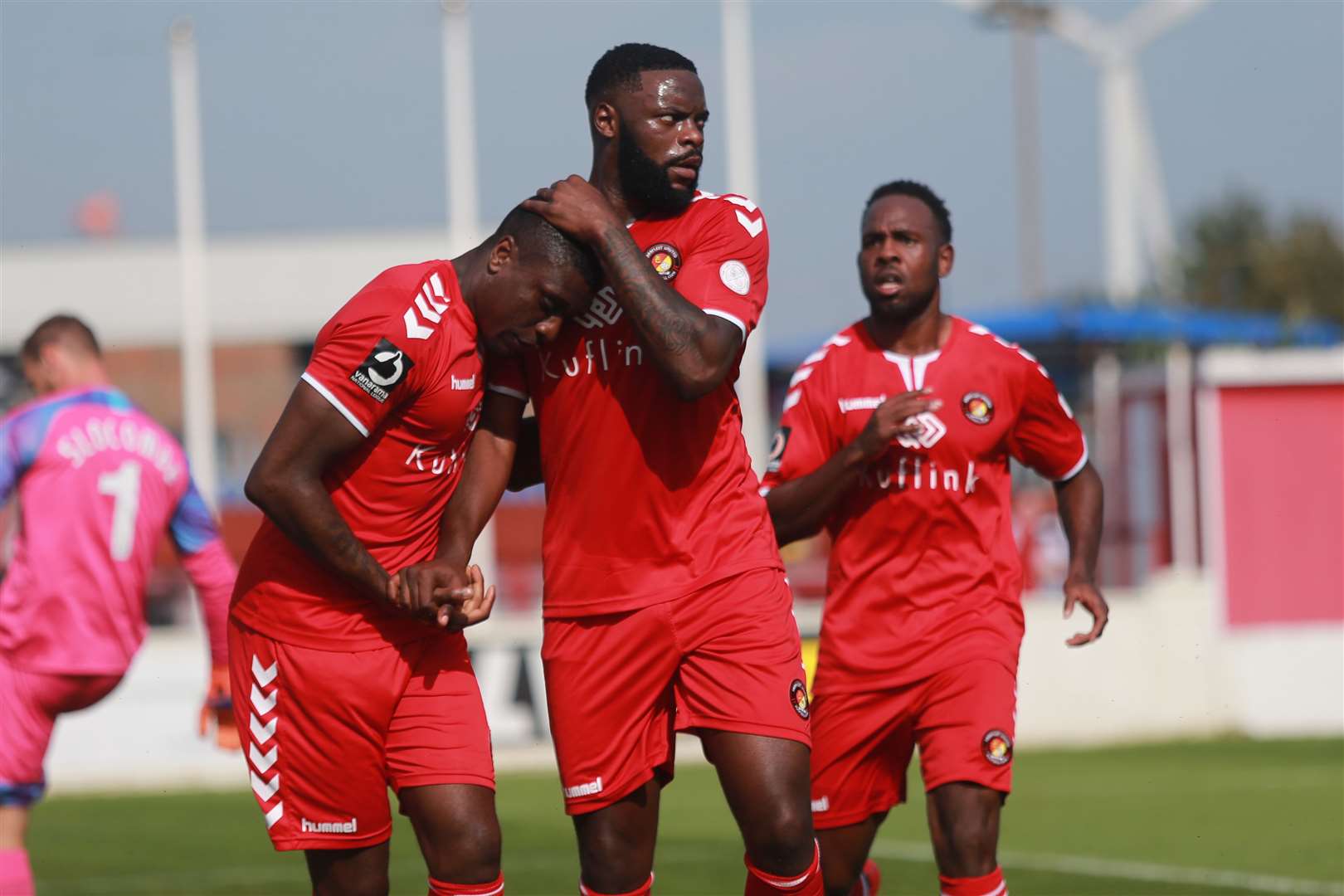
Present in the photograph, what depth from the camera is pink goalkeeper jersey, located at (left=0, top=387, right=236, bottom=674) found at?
7.62m

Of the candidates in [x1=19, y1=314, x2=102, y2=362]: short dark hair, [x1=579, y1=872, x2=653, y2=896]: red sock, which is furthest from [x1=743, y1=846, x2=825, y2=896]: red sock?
[x1=19, y1=314, x2=102, y2=362]: short dark hair

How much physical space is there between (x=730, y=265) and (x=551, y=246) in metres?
0.53

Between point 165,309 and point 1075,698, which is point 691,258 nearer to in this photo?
point 1075,698

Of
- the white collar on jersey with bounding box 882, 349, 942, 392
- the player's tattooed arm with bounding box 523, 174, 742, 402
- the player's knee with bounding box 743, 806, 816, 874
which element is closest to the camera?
the player's tattooed arm with bounding box 523, 174, 742, 402

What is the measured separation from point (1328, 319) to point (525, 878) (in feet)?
159

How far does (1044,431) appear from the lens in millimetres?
7105

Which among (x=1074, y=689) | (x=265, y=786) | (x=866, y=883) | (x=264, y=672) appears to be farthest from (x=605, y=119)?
(x=1074, y=689)

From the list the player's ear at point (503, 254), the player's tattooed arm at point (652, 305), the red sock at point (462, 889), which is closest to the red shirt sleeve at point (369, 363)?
the player's ear at point (503, 254)

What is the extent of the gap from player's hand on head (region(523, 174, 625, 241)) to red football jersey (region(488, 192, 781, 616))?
1.01 feet

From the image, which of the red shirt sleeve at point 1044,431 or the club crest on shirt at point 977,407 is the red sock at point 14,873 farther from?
the red shirt sleeve at point 1044,431

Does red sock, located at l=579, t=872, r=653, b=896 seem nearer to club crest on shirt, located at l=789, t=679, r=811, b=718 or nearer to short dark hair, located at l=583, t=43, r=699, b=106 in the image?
club crest on shirt, located at l=789, t=679, r=811, b=718

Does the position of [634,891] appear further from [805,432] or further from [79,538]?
[79,538]

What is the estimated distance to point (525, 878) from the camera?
10172mm

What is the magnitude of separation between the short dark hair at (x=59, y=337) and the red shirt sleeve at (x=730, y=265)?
3.33 metres
